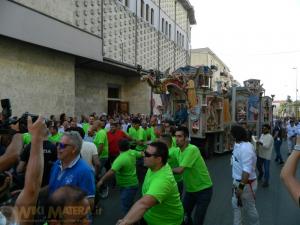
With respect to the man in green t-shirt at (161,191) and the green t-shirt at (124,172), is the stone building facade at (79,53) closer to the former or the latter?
the green t-shirt at (124,172)

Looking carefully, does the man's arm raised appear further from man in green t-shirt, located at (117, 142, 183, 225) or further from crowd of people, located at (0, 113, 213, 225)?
man in green t-shirt, located at (117, 142, 183, 225)

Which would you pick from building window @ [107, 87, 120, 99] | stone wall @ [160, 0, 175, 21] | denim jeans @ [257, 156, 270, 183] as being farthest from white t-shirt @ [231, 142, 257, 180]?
stone wall @ [160, 0, 175, 21]

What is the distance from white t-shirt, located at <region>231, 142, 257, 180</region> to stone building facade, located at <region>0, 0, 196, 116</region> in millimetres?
9804

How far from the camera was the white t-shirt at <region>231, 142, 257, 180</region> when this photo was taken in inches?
208

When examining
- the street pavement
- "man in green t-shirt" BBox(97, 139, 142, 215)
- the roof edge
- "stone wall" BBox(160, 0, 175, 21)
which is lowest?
the street pavement

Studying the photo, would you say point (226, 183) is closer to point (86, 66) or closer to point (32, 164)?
point (32, 164)

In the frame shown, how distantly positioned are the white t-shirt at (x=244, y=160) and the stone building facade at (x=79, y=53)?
9.80 metres

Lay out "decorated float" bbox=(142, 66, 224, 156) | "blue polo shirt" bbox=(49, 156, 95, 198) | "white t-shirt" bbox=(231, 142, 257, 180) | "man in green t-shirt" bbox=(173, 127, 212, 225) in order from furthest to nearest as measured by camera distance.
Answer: "decorated float" bbox=(142, 66, 224, 156), "white t-shirt" bbox=(231, 142, 257, 180), "man in green t-shirt" bbox=(173, 127, 212, 225), "blue polo shirt" bbox=(49, 156, 95, 198)

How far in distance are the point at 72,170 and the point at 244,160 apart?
2.73 metres

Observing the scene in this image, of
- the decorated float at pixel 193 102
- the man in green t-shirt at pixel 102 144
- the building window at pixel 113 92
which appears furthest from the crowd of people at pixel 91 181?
the building window at pixel 113 92

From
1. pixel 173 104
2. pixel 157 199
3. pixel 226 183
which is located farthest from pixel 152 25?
pixel 157 199

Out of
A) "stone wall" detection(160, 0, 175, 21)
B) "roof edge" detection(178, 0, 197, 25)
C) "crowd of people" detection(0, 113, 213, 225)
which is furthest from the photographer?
"roof edge" detection(178, 0, 197, 25)

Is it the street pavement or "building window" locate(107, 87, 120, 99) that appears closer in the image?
→ the street pavement

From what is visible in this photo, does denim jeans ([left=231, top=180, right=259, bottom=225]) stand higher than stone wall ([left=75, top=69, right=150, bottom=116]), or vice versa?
stone wall ([left=75, top=69, right=150, bottom=116])
